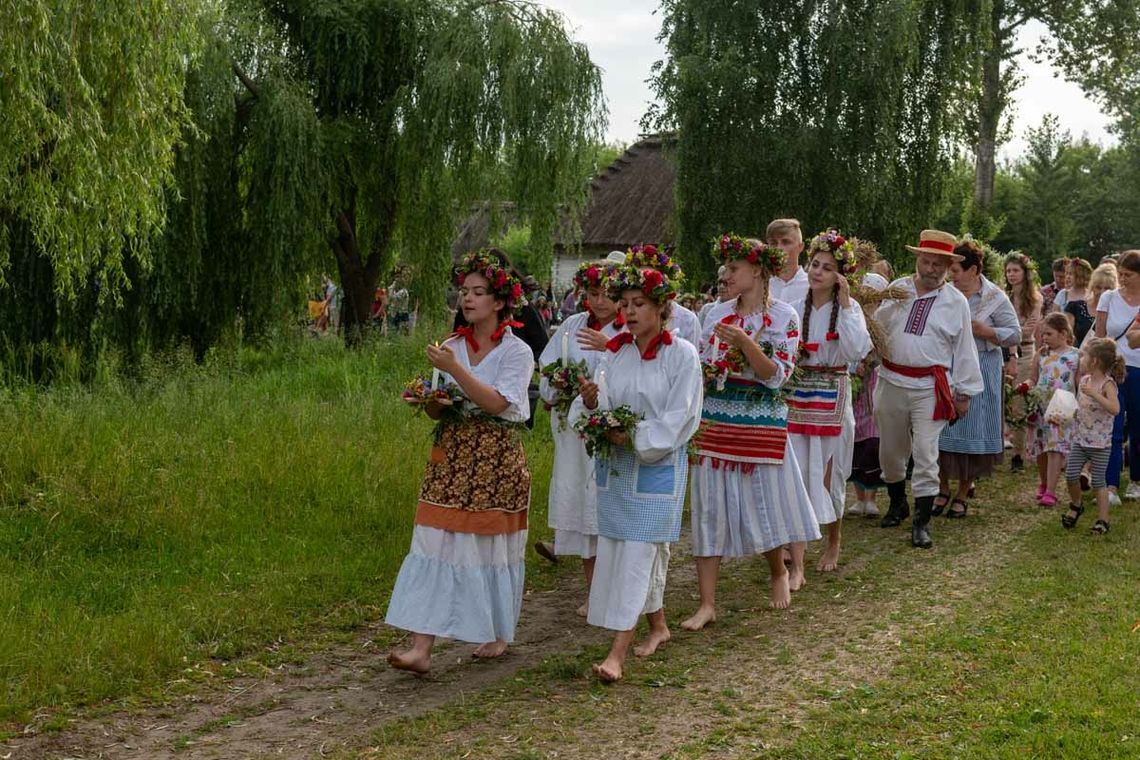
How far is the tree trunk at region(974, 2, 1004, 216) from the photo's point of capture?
4241 cm

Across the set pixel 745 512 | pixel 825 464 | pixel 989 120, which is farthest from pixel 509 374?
pixel 989 120

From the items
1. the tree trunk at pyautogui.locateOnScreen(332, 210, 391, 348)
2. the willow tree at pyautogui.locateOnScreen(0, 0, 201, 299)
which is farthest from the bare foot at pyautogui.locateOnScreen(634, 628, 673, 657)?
the tree trunk at pyautogui.locateOnScreen(332, 210, 391, 348)

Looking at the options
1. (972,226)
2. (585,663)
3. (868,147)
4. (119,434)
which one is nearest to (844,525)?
(585,663)

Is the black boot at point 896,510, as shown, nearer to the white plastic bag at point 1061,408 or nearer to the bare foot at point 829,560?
the white plastic bag at point 1061,408

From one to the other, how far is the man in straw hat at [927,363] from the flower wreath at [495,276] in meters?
4.09

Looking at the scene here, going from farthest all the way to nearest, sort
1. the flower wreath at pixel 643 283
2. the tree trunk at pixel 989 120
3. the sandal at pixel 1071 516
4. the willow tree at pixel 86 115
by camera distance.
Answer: the tree trunk at pixel 989 120
the sandal at pixel 1071 516
the willow tree at pixel 86 115
the flower wreath at pixel 643 283

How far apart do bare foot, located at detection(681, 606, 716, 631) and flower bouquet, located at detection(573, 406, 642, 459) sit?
59.3 inches

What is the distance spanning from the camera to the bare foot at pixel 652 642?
7102 mm

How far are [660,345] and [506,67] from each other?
11865 millimetres

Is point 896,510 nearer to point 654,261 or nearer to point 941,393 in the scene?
point 941,393

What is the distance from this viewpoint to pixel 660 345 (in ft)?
22.5

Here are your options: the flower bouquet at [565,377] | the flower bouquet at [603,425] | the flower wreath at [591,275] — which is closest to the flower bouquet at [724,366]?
the flower wreath at [591,275]

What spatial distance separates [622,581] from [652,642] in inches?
26.0

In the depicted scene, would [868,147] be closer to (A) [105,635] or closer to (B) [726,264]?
(B) [726,264]
